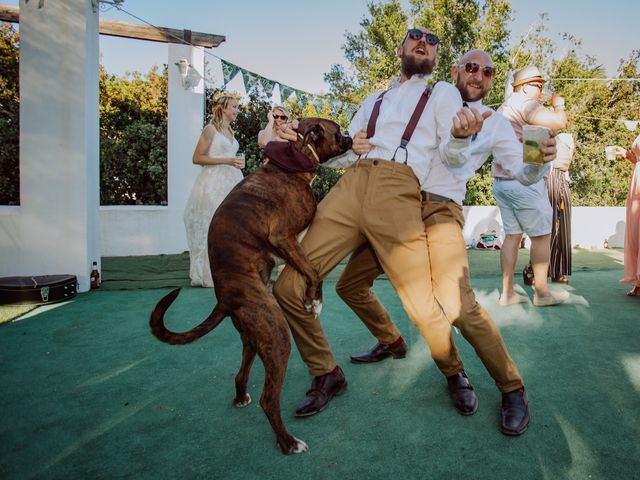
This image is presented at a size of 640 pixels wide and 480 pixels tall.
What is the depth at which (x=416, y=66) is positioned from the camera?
2598 mm

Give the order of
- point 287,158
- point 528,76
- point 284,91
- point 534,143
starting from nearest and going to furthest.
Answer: point 534,143
point 287,158
point 528,76
point 284,91

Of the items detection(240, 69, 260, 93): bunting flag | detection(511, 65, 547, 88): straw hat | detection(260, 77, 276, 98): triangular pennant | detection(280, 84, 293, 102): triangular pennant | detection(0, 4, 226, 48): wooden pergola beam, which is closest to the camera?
detection(511, 65, 547, 88): straw hat

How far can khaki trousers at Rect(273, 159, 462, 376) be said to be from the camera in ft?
7.76

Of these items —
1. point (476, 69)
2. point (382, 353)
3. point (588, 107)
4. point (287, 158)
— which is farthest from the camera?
point (588, 107)

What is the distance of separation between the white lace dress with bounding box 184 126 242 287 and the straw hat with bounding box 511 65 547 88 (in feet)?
11.3

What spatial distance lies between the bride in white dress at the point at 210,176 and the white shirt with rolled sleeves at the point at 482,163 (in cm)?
345

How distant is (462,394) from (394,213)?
1.07 meters

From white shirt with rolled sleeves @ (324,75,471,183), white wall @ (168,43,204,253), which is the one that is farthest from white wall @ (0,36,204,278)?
white shirt with rolled sleeves @ (324,75,471,183)

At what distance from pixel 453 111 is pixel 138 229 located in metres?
7.58

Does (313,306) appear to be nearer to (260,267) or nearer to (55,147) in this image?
(260,267)

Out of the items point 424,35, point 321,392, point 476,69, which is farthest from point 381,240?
point 476,69

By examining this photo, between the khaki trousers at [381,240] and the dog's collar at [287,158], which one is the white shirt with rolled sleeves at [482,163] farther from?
the dog's collar at [287,158]

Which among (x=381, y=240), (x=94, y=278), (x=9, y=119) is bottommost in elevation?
(x=94, y=278)

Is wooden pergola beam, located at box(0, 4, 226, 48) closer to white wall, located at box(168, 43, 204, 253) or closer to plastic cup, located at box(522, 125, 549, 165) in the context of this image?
white wall, located at box(168, 43, 204, 253)
